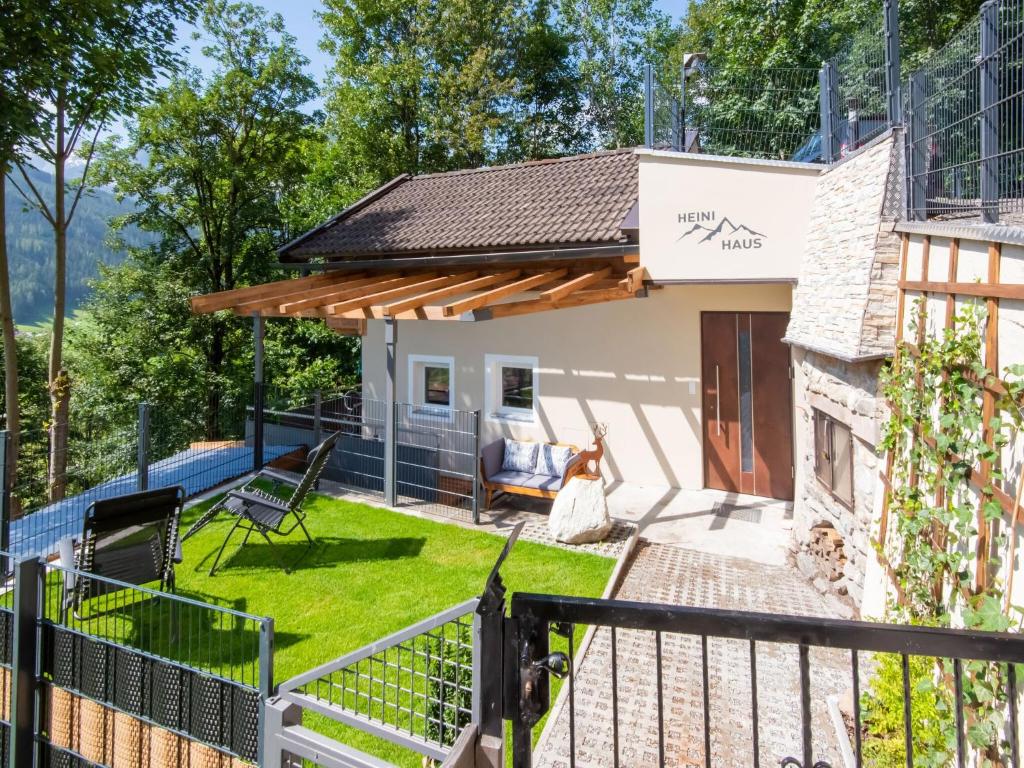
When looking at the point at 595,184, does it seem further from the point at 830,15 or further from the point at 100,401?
the point at 100,401

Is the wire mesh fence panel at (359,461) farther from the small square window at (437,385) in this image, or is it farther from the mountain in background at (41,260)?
the mountain in background at (41,260)

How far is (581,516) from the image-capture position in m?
9.25

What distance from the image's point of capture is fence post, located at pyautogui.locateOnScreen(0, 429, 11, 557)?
308 inches

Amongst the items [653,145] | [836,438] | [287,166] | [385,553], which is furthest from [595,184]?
[287,166]

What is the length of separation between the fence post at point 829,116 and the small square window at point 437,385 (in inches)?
335

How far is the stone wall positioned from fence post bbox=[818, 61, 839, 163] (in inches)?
107

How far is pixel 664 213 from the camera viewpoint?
9875mm

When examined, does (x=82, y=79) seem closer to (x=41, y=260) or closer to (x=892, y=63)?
(x=892, y=63)

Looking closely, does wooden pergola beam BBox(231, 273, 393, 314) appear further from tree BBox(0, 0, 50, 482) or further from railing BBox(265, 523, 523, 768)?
railing BBox(265, 523, 523, 768)

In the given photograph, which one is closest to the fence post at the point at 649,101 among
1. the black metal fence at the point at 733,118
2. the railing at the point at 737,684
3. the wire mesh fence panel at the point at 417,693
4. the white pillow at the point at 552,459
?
the black metal fence at the point at 733,118

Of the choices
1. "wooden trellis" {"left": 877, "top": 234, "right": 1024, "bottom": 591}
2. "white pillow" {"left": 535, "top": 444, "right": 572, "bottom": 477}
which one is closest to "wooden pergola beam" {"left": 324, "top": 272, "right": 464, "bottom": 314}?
"white pillow" {"left": 535, "top": 444, "right": 572, "bottom": 477}

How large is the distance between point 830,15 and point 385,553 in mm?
21756

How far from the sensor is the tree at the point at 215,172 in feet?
72.8

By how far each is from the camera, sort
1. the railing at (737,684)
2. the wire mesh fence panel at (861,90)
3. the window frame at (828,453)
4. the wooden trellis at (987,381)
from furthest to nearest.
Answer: the wire mesh fence panel at (861,90), the window frame at (828,453), the wooden trellis at (987,381), the railing at (737,684)
